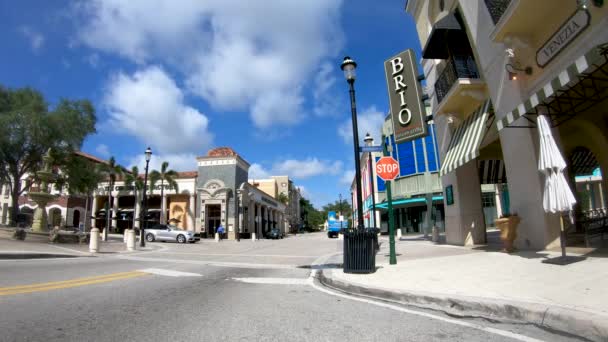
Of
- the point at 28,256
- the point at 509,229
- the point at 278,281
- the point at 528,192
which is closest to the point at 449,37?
the point at 528,192

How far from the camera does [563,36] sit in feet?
27.6

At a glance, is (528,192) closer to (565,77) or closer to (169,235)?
(565,77)

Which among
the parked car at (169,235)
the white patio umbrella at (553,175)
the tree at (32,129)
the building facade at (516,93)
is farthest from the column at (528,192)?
the tree at (32,129)

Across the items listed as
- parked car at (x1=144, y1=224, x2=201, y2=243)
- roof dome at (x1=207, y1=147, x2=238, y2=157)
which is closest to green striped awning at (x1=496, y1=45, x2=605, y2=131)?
parked car at (x1=144, y1=224, x2=201, y2=243)

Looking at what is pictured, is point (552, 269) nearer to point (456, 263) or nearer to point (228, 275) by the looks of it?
point (456, 263)

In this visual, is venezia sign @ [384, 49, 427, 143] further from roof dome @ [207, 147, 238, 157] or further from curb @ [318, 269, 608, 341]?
roof dome @ [207, 147, 238, 157]

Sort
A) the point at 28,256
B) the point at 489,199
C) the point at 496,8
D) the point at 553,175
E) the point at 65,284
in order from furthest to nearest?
the point at 489,199 < the point at 28,256 < the point at 496,8 < the point at 65,284 < the point at 553,175

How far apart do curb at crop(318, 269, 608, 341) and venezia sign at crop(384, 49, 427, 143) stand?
866cm

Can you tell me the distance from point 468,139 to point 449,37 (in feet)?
13.6

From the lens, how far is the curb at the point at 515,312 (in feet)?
12.7

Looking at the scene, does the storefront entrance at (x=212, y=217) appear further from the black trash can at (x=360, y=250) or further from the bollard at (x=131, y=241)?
the black trash can at (x=360, y=250)

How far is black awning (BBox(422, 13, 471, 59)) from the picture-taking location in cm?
1291

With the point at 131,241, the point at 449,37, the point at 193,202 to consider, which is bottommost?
the point at 131,241

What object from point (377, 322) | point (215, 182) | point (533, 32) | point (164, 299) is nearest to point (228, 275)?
point (164, 299)
